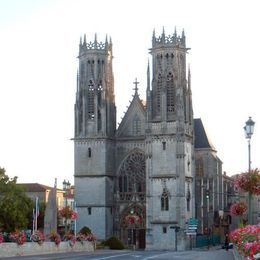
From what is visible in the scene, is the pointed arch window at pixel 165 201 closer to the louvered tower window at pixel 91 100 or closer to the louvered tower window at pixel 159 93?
the louvered tower window at pixel 159 93

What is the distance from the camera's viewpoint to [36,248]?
45.0m

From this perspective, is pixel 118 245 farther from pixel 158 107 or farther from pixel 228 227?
pixel 228 227

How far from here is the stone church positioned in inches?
3499

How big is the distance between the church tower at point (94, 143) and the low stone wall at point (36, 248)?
1396 inches


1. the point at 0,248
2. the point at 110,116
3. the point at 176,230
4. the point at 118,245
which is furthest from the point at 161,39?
the point at 0,248

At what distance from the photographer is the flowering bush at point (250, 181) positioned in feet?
105

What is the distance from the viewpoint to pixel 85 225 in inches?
3632

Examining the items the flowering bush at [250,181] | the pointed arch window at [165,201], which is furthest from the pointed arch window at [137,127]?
the flowering bush at [250,181]

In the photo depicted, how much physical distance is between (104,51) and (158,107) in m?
10.9

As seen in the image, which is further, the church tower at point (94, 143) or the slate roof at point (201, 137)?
the slate roof at point (201, 137)

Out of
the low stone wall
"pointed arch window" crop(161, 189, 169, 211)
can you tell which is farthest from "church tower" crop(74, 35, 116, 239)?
the low stone wall

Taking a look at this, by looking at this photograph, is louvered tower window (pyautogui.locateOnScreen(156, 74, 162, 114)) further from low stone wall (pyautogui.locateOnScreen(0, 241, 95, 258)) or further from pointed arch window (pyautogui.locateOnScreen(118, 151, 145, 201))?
low stone wall (pyautogui.locateOnScreen(0, 241, 95, 258))

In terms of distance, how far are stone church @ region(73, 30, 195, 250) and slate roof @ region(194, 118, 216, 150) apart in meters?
14.9

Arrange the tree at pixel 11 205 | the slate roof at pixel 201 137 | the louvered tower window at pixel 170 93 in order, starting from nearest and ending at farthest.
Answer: the tree at pixel 11 205 → the louvered tower window at pixel 170 93 → the slate roof at pixel 201 137
